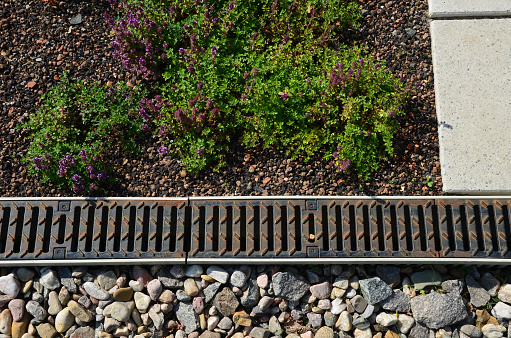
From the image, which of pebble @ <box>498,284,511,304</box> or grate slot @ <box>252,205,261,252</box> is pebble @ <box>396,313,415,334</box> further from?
grate slot @ <box>252,205,261,252</box>

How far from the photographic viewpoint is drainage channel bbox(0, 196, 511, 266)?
3.72 meters

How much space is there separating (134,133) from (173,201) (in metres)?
0.75

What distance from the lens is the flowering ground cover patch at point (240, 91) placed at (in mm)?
3977

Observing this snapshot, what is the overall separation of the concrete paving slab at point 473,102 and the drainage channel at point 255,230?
228mm

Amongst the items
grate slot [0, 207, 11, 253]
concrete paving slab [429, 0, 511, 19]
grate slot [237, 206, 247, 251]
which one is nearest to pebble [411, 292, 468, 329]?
grate slot [237, 206, 247, 251]

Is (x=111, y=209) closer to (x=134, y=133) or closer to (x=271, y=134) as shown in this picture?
(x=134, y=133)

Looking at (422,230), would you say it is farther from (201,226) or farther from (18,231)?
(18,231)

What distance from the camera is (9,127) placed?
4.20 metres

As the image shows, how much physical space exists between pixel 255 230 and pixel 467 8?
9.59ft

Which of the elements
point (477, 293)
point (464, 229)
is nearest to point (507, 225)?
point (464, 229)

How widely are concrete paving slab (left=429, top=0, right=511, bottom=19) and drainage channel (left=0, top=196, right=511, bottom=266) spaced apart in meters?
1.80

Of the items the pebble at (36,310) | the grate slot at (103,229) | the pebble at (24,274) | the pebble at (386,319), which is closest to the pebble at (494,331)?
the pebble at (386,319)

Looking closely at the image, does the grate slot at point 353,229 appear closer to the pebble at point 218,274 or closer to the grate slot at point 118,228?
the pebble at point 218,274

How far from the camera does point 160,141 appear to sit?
4.13 m
